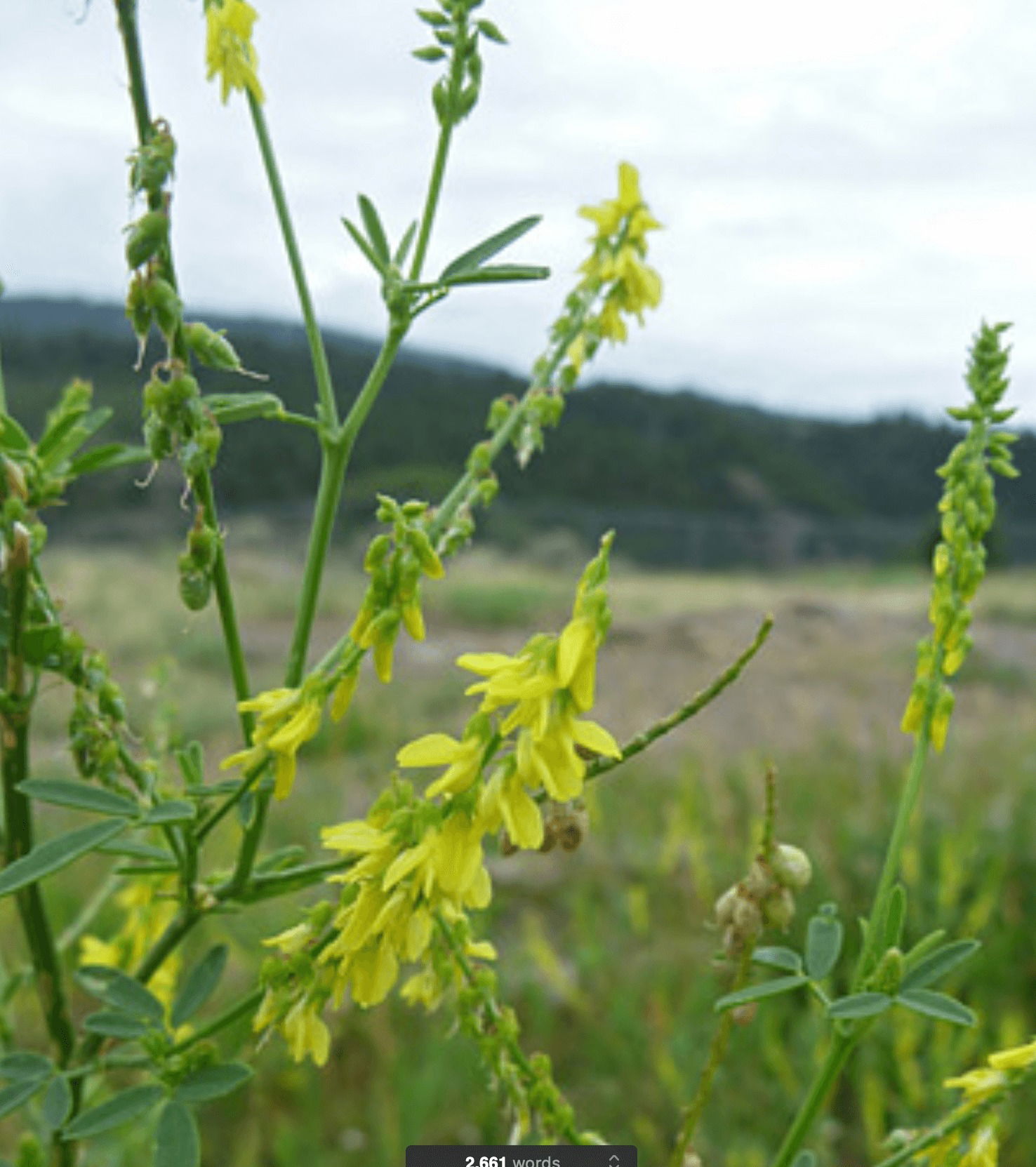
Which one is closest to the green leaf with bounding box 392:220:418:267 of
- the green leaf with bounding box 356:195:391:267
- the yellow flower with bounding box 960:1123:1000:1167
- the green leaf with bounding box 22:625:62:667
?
the green leaf with bounding box 356:195:391:267

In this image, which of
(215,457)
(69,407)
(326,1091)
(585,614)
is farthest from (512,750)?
(326,1091)

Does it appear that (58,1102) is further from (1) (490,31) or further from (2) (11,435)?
(1) (490,31)

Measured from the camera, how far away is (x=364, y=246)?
3.29 feet

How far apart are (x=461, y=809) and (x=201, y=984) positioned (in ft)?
1.35

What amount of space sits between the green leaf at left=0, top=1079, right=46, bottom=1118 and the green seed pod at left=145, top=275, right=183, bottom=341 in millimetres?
493

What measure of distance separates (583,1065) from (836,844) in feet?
4.41

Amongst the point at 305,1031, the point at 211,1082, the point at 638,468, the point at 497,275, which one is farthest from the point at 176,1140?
the point at 638,468

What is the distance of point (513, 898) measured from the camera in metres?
4.56

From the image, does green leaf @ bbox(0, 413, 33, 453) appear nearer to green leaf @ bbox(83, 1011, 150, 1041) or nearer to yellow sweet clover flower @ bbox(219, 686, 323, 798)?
yellow sweet clover flower @ bbox(219, 686, 323, 798)

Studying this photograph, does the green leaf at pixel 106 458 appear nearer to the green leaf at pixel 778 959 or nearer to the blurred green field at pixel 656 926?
the blurred green field at pixel 656 926

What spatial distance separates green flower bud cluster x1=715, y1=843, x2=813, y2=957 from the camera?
2.97 ft

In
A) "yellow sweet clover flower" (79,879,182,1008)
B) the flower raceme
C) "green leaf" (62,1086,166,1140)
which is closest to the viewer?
the flower raceme

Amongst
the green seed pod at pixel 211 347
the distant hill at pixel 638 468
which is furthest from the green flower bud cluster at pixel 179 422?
the distant hill at pixel 638 468

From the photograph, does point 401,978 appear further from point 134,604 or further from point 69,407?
point 134,604
